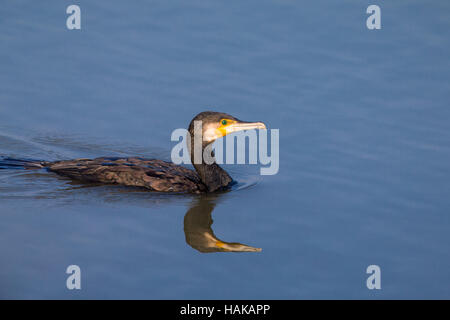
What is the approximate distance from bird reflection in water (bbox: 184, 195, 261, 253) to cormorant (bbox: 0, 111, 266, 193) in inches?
12.4

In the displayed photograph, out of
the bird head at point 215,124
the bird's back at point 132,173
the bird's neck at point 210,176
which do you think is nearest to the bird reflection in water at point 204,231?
the bird's neck at point 210,176

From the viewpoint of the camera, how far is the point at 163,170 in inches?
409

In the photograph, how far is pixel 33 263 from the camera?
780cm

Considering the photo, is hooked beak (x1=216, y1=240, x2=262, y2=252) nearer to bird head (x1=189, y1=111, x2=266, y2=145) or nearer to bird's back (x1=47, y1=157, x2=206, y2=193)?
bird's back (x1=47, y1=157, x2=206, y2=193)

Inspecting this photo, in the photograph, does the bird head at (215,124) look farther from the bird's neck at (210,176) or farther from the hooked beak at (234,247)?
the hooked beak at (234,247)

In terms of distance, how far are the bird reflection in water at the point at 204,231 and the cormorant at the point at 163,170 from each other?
1.03 feet

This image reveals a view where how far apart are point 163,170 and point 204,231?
5.10 ft

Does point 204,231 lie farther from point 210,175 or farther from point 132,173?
point 132,173

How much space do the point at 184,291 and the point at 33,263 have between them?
60.5 inches

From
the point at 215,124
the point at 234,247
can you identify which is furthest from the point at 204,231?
the point at 215,124

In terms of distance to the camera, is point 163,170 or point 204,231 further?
point 163,170

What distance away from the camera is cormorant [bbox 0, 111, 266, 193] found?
404 inches

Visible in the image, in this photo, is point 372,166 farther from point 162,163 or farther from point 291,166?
point 162,163

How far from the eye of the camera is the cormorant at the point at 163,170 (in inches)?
404
